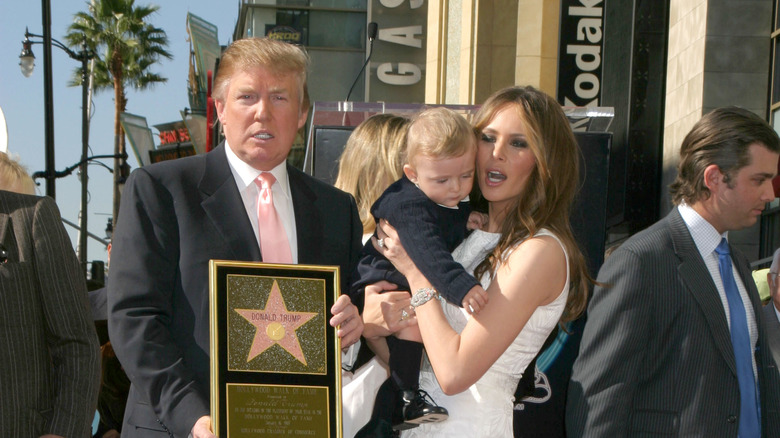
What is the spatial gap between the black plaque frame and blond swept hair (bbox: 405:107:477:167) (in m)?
0.80

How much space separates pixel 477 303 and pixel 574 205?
6.38ft

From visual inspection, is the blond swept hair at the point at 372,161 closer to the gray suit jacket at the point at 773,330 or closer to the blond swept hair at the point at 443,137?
the blond swept hair at the point at 443,137

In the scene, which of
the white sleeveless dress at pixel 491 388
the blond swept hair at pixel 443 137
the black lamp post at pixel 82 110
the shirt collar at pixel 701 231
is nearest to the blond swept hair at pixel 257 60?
the blond swept hair at pixel 443 137

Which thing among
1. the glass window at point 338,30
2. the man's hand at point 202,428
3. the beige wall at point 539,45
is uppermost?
the glass window at point 338,30

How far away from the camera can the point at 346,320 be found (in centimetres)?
368

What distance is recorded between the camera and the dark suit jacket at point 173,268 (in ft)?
11.4

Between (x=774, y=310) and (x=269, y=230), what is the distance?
3.32 meters

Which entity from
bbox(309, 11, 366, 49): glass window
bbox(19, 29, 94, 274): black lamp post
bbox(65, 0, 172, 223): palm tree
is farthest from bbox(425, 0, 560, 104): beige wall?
bbox(65, 0, 172, 223): palm tree

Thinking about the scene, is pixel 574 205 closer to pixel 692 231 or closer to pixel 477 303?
pixel 692 231

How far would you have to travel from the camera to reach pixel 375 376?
417 centimetres

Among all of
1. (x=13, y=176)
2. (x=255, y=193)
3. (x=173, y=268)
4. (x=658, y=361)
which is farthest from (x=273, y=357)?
(x=13, y=176)

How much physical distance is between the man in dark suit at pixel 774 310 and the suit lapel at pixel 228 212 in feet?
10.1

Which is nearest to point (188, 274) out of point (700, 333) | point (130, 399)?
point (130, 399)

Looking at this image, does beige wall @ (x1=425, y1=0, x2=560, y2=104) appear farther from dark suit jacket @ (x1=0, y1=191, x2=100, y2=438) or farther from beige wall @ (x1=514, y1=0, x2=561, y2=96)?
dark suit jacket @ (x1=0, y1=191, x2=100, y2=438)
